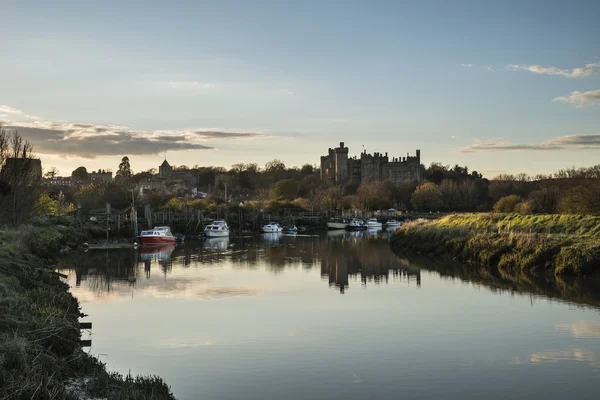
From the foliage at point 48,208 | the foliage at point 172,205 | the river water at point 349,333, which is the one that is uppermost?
the foliage at point 172,205

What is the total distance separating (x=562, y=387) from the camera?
Answer: 1205cm

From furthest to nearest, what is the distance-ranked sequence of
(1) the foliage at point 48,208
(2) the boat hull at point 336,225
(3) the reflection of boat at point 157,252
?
1. (2) the boat hull at point 336,225
2. (1) the foliage at point 48,208
3. (3) the reflection of boat at point 157,252

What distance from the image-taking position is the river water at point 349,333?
40.4ft

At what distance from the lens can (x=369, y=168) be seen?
164m

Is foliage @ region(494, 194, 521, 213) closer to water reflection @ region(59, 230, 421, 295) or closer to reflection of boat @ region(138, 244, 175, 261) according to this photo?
water reflection @ region(59, 230, 421, 295)

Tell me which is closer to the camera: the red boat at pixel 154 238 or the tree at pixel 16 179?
the tree at pixel 16 179

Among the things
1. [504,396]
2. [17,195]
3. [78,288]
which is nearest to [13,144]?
[17,195]

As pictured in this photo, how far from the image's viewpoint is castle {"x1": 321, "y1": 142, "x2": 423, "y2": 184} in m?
163

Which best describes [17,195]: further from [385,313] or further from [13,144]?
[385,313]

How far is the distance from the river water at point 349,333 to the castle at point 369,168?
132m

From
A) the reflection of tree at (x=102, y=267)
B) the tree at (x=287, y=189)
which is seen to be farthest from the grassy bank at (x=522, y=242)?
the tree at (x=287, y=189)

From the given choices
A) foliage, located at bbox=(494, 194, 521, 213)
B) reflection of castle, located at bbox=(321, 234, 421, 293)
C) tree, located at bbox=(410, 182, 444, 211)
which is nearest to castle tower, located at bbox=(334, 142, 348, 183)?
tree, located at bbox=(410, 182, 444, 211)

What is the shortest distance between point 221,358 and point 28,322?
4196 mm

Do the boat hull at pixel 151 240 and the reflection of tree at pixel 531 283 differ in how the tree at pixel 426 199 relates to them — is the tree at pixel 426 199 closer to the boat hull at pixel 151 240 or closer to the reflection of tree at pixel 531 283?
the boat hull at pixel 151 240
